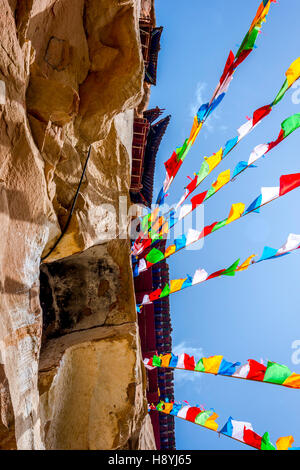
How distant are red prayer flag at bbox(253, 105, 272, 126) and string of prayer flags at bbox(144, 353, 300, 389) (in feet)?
13.8

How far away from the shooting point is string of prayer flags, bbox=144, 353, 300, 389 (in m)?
5.29

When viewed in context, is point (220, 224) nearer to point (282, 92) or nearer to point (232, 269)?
point (232, 269)

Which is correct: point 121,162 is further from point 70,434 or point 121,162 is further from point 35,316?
point 70,434

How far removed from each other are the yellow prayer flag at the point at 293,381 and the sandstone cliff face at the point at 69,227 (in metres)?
2.70

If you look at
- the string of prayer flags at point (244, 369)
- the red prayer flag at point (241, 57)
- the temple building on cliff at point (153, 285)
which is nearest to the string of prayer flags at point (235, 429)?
the string of prayer flags at point (244, 369)

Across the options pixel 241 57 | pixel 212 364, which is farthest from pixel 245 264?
pixel 241 57

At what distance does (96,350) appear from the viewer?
5.87 meters

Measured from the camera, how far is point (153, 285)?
10.7 meters

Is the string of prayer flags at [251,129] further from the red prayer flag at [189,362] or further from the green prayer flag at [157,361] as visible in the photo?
the green prayer flag at [157,361]

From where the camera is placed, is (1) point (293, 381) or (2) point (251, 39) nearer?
(2) point (251, 39)

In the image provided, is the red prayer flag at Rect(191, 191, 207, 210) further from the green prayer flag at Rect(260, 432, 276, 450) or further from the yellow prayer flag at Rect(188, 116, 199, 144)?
the green prayer flag at Rect(260, 432, 276, 450)

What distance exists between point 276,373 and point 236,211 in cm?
293

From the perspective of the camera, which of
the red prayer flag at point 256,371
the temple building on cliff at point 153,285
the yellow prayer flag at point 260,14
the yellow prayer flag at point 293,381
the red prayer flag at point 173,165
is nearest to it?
the yellow prayer flag at point 260,14

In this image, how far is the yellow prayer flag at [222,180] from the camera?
5.72 metres
